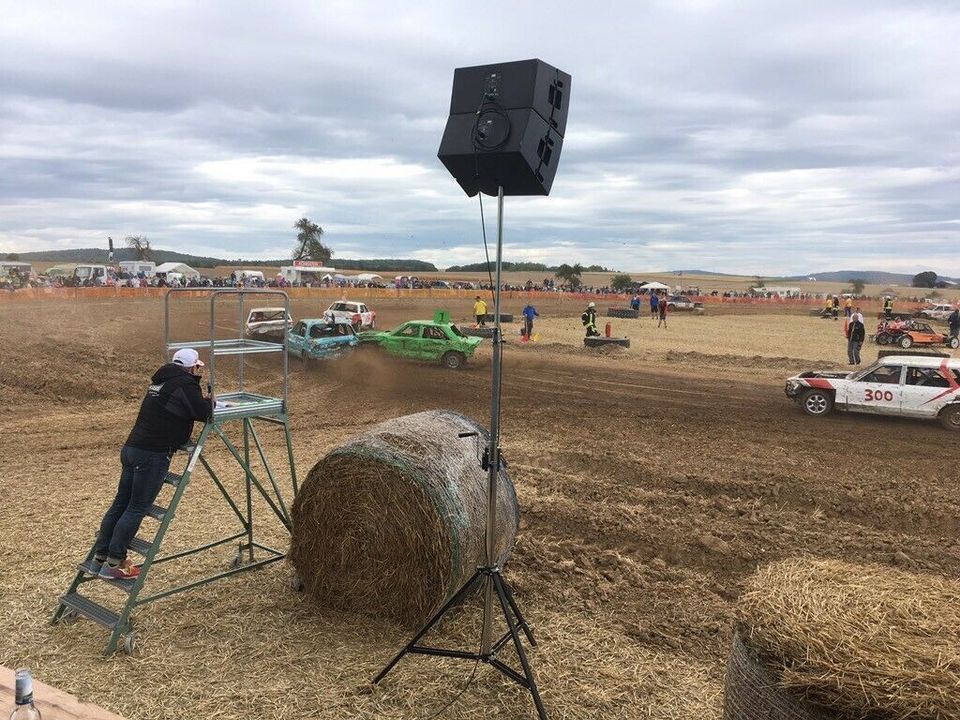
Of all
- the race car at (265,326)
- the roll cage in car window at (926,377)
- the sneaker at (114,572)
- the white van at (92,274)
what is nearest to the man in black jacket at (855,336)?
the roll cage in car window at (926,377)

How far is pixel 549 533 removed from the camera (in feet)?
26.7

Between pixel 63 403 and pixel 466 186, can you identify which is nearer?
pixel 466 186

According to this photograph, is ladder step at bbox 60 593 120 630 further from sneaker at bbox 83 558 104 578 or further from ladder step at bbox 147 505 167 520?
ladder step at bbox 147 505 167 520

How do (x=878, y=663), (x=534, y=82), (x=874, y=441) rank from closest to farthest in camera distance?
(x=878, y=663)
(x=534, y=82)
(x=874, y=441)

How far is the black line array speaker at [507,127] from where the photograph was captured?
4.77 meters

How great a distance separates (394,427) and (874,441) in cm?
1063

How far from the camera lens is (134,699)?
4891mm

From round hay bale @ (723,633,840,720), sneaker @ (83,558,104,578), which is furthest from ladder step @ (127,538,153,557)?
round hay bale @ (723,633,840,720)

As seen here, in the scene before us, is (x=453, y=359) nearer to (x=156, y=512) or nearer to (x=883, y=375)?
(x=883, y=375)

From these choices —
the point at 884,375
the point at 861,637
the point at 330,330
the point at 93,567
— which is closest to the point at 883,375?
the point at 884,375

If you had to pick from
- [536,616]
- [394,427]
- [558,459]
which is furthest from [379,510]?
[558,459]

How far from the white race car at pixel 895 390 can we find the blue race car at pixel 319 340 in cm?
1245

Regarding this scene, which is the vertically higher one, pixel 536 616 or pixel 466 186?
pixel 466 186

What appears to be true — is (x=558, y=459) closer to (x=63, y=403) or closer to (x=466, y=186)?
(x=466, y=186)
